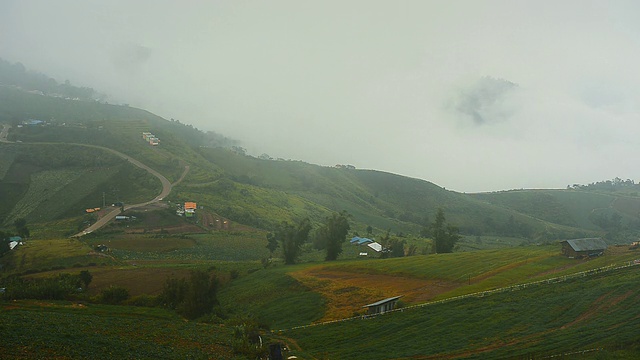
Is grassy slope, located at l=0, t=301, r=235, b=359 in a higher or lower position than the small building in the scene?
lower

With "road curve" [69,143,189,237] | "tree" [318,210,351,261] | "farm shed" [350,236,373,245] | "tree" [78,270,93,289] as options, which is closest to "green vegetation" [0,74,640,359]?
"tree" [78,270,93,289]

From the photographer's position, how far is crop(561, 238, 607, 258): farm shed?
67.2 meters

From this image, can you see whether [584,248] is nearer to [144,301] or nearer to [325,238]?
[325,238]

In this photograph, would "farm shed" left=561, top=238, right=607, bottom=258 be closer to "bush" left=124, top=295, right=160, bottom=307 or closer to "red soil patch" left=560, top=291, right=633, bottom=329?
"red soil patch" left=560, top=291, right=633, bottom=329

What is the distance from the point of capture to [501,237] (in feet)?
643

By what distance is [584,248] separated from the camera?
6725 centimetres

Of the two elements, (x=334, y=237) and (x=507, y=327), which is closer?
(x=507, y=327)

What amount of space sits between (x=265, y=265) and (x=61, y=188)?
290 ft

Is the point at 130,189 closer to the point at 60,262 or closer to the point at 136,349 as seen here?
the point at 60,262

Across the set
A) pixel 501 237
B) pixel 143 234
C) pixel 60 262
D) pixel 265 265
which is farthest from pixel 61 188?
pixel 501 237

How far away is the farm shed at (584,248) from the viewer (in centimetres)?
6719

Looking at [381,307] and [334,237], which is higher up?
[334,237]

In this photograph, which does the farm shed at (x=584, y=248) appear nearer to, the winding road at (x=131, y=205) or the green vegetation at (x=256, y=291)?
the green vegetation at (x=256, y=291)

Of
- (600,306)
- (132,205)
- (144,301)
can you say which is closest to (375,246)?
(132,205)
